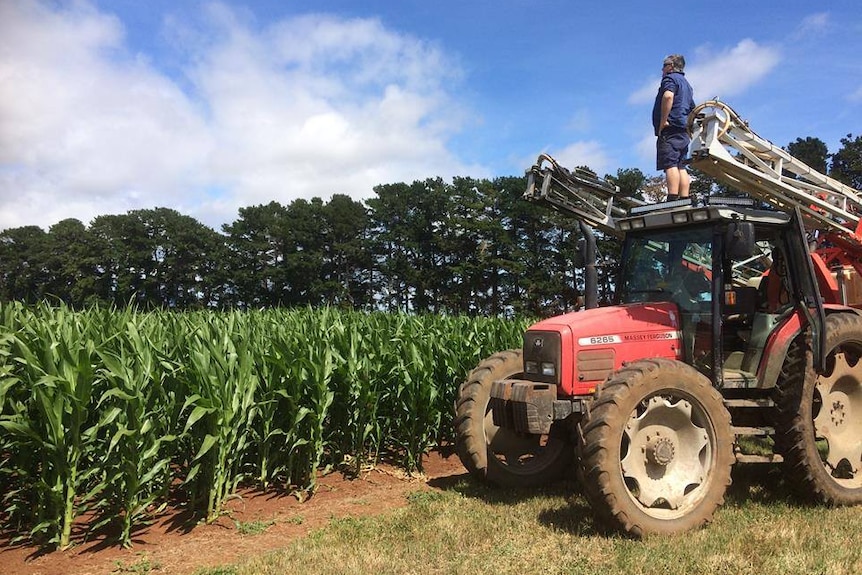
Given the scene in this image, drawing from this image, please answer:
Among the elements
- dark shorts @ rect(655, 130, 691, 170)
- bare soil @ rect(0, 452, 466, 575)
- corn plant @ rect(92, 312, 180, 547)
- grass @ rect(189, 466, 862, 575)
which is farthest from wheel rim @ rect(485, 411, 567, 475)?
dark shorts @ rect(655, 130, 691, 170)

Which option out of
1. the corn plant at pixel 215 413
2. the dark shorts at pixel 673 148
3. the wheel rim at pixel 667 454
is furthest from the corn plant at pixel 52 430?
the dark shorts at pixel 673 148

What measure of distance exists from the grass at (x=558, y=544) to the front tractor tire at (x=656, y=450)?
7.3 inches

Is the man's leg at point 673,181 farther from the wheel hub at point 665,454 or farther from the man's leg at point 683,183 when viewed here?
the wheel hub at point 665,454

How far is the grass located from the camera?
386 cm

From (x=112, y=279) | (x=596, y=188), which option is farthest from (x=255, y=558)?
(x=112, y=279)

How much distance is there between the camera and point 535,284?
48031mm

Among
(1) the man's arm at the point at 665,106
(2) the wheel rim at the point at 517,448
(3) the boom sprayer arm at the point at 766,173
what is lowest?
(2) the wheel rim at the point at 517,448

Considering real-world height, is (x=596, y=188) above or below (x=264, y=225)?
below

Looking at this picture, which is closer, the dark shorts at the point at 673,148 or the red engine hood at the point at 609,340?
the red engine hood at the point at 609,340

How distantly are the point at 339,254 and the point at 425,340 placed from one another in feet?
167

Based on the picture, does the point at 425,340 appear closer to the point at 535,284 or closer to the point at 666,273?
the point at 666,273

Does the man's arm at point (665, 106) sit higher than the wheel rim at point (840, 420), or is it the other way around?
the man's arm at point (665, 106)

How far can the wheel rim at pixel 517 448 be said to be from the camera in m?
5.79

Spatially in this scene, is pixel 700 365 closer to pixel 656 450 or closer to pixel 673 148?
pixel 656 450
